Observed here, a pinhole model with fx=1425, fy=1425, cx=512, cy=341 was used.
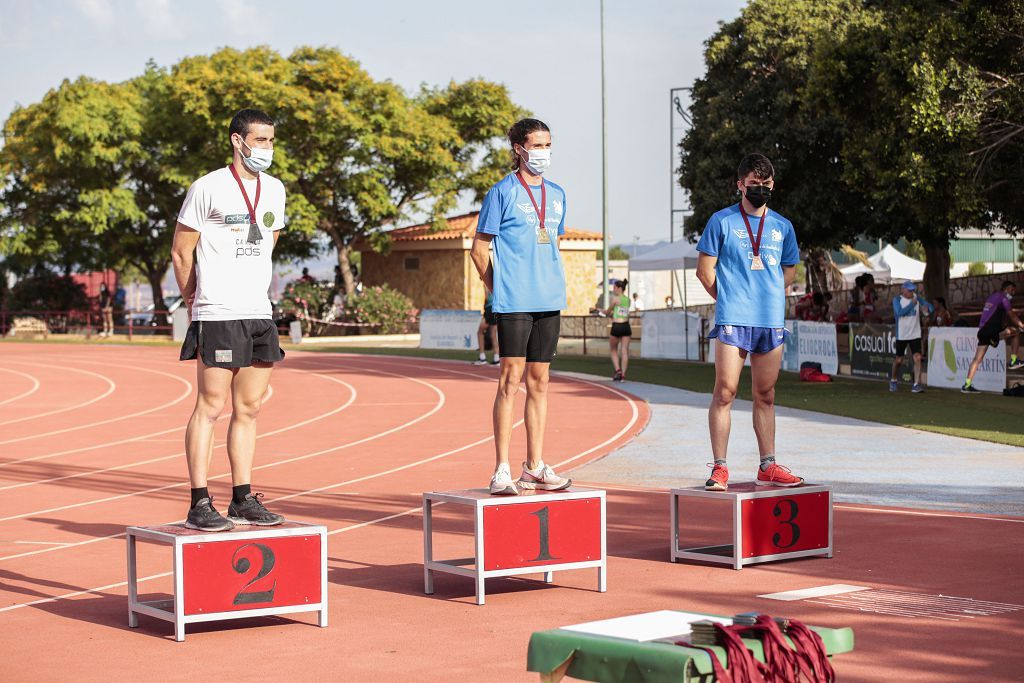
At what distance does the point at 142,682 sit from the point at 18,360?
32.3 metres

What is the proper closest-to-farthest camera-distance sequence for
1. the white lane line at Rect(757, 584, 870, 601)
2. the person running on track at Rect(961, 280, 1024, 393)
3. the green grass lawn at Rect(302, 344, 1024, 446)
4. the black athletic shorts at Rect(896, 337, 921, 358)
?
1. the white lane line at Rect(757, 584, 870, 601)
2. the green grass lawn at Rect(302, 344, 1024, 446)
3. the person running on track at Rect(961, 280, 1024, 393)
4. the black athletic shorts at Rect(896, 337, 921, 358)

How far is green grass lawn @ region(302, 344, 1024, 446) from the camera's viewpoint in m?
16.7

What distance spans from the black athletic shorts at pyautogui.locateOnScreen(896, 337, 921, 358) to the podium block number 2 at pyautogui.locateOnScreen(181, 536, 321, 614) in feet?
55.8

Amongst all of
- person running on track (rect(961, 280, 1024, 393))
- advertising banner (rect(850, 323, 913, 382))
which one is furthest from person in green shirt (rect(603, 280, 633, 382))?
person running on track (rect(961, 280, 1024, 393))

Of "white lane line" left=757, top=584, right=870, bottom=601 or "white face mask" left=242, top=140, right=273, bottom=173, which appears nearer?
"white face mask" left=242, top=140, right=273, bottom=173

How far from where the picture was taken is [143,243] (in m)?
53.3

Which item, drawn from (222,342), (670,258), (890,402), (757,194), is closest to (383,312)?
(670,258)

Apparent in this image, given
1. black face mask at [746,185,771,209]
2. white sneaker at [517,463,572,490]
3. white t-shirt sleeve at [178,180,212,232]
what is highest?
black face mask at [746,185,771,209]

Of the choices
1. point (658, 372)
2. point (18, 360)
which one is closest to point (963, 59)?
point (658, 372)

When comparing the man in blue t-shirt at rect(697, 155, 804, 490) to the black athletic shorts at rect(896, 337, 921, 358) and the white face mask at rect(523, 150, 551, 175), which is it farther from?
the black athletic shorts at rect(896, 337, 921, 358)

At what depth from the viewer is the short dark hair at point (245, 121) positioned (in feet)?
23.5

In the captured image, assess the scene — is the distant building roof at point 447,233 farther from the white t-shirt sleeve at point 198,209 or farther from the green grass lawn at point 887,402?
the white t-shirt sleeve at point 198,209

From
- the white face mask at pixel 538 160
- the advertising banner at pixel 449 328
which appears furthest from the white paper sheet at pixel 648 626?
the advertising banner at pixel 449 328

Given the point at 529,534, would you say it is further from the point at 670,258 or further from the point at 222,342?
the point at 670,258
